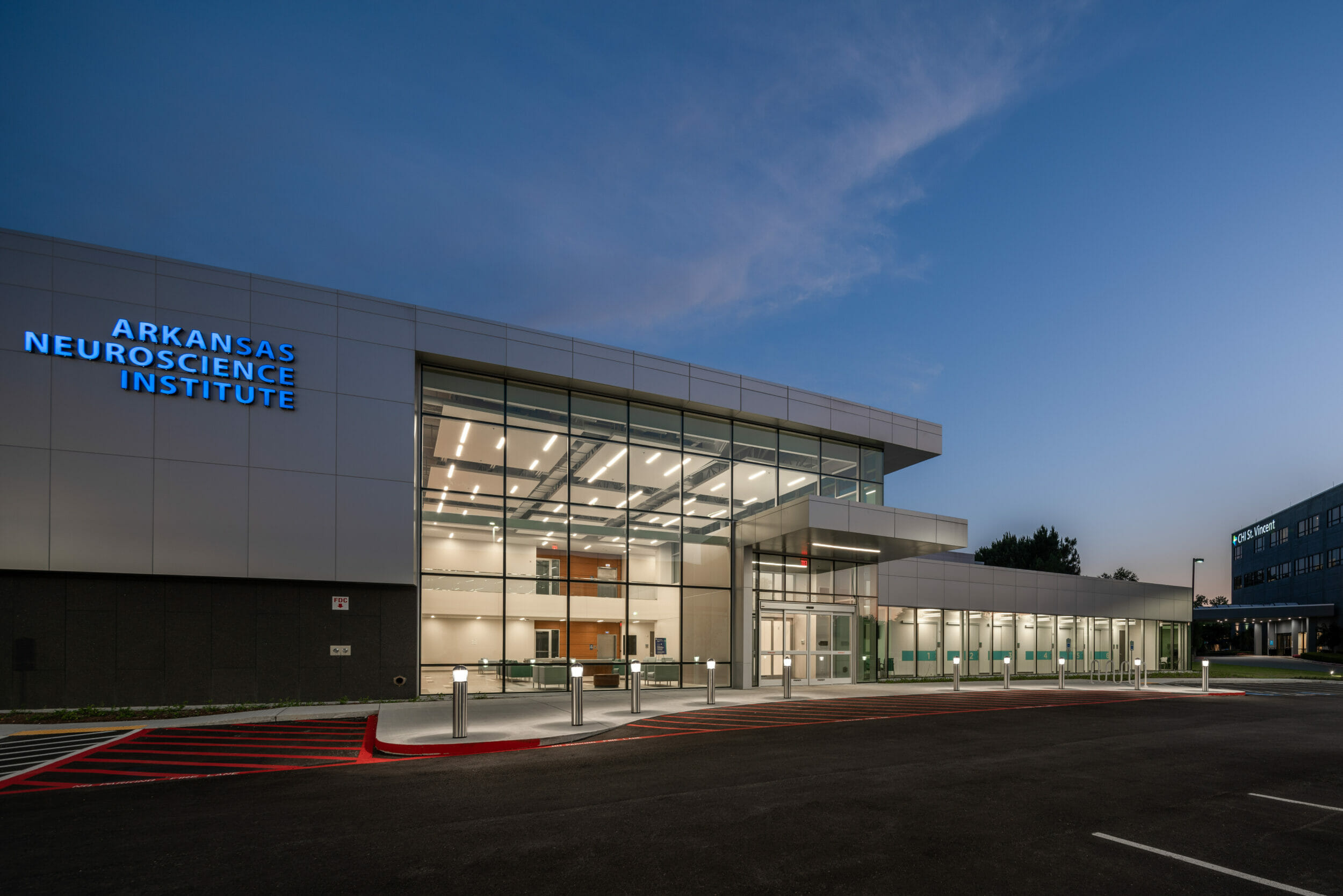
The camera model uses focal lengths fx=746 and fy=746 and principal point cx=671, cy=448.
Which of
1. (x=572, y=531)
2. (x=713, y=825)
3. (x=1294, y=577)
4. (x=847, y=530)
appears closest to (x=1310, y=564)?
(x=1294, y=577)

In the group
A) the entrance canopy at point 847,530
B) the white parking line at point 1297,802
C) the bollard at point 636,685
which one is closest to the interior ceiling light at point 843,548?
the entrance canopy at point 847,530

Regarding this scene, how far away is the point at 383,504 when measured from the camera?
18.5m

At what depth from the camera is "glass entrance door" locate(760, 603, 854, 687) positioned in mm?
23875

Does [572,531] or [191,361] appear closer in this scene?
[191,361]

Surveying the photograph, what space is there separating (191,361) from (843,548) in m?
18.6

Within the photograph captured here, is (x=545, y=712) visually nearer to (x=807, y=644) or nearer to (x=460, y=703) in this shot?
(x=460, y=703)

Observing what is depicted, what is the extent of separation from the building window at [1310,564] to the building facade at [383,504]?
75993 mm

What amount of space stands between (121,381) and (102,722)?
7.09m

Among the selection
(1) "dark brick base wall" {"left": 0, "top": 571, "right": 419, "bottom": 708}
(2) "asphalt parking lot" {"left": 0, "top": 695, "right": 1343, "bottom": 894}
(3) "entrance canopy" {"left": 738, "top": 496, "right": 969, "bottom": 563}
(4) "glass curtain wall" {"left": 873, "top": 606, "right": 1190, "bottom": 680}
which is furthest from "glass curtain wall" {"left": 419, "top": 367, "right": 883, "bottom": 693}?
(2) "asphalt parking lot" {"left": 0, "top": 695, "right": 1343, "bottom": 894}

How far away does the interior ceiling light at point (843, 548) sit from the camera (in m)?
23.1

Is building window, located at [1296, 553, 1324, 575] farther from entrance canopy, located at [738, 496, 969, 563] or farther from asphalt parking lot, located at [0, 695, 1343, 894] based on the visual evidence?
asphalt parking lot, located at [0, 695, 1343, 894]

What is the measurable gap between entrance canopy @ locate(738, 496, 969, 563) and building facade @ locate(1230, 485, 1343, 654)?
52.3m

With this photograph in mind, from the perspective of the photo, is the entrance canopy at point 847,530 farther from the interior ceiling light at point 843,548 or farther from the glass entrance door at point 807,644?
the glass entrance door at point 807,644

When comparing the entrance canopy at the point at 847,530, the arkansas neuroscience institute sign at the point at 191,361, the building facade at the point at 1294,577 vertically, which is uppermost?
the arkansas neuroscience institute sign at the point at 191,361
